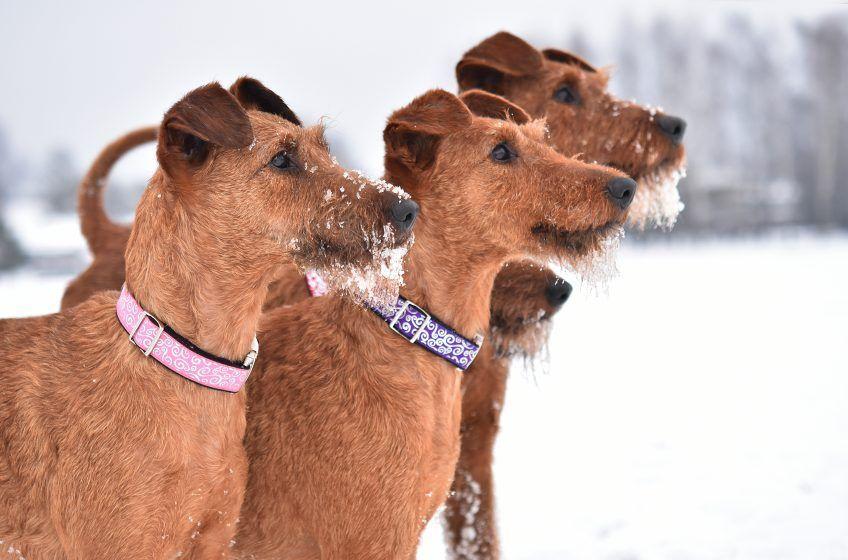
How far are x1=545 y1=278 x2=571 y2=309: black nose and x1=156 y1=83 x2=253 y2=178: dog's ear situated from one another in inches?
66.4

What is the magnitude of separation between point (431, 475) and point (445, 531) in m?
1.19

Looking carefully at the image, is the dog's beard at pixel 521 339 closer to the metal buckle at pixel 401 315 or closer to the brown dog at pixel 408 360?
the brown dog at pixel 408 360

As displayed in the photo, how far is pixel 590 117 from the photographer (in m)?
4.25

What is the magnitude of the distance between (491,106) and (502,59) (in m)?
0.83

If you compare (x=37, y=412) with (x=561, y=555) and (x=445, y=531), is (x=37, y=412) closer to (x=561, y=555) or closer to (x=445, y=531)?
(x=445, y=531)

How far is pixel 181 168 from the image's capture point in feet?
8.66

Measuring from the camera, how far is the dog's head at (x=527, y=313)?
3.78 m

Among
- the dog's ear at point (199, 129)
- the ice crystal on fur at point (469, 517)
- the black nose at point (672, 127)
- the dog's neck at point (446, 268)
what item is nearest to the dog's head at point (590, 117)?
the black nose at point (672, 127)

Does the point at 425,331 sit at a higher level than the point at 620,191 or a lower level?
lower

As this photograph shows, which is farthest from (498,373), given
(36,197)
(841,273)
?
(36,197)

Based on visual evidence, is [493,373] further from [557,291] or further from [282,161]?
[282,161]

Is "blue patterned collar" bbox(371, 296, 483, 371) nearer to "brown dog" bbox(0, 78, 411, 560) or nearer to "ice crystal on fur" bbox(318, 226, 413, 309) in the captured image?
"ice crystal on fur" bbox(318, 226, 413, 309)

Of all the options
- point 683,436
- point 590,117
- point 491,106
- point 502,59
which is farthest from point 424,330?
point 683,436

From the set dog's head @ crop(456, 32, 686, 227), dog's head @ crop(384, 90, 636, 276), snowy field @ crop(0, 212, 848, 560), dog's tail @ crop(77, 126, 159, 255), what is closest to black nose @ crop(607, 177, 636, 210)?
dog's head @ crop(384, 90, 636, 276)
